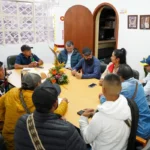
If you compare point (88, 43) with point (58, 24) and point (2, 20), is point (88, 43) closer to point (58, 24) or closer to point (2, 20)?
point (58, 24)

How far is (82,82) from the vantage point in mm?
2990

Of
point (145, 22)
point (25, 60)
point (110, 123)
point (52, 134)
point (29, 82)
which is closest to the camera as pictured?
point (52, 134)

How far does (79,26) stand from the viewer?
5047mm

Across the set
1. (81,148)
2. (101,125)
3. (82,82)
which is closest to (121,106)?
(101,125)

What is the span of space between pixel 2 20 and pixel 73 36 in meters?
1.81

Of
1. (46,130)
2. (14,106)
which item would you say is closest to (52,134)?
(46,130)

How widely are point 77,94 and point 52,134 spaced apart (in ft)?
4.60

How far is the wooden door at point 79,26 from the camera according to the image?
190 inches

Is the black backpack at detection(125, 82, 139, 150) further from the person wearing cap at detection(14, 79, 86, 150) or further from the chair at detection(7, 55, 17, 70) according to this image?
the chair at detection(7, 55, 17, 70)

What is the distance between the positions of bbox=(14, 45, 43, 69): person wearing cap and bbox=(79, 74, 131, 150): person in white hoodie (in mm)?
2684

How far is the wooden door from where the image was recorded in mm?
4824

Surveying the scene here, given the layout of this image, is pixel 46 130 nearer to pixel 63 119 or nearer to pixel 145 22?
pixel 63 119

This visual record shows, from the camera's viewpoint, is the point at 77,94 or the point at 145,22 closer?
the point at 77,94

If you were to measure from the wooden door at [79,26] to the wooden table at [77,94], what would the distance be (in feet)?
6.25
